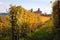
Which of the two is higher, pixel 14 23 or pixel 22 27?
pixel 14 23

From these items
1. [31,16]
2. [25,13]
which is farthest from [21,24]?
[31,16]

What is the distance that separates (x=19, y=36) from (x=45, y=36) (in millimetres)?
3136

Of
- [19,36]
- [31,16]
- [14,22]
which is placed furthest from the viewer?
[31,16]

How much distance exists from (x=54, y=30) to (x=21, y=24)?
4.43 metres

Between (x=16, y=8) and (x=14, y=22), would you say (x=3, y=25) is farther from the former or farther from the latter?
(x=14, y=22)

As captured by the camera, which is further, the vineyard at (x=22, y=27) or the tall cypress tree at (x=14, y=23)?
the vineyard at (x=22, y=27)

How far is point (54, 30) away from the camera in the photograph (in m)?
25.5

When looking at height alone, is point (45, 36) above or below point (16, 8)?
below

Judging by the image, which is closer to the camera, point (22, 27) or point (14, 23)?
point (14, 23)

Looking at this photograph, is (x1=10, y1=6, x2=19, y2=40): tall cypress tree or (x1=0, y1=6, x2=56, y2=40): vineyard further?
(x1=0, y1=6, x2=56, y2=40): vineyard

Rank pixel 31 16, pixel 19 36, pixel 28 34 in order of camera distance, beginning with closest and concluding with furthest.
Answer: pixel 19 36
pixel 28 34
pixel 31 16

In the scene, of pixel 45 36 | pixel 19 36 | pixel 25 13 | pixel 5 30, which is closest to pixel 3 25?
pixel 5 30

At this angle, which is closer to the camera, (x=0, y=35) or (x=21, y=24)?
(x=21, y=24)

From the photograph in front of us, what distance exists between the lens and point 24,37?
1081 inches
